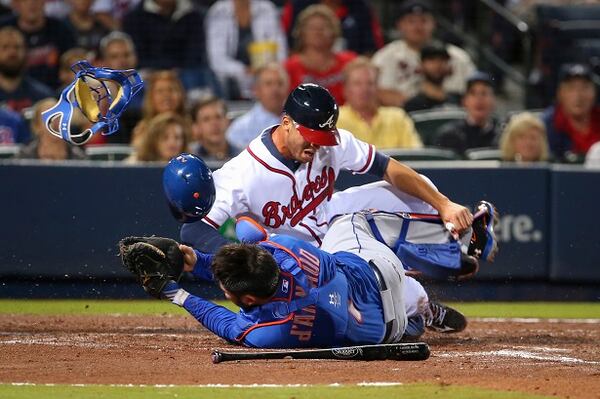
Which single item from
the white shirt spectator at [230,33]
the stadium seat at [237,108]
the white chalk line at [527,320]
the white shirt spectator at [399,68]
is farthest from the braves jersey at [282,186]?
the white shirt spectator at [230,33]

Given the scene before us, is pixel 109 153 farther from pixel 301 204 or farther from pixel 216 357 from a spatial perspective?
pixel 216 357

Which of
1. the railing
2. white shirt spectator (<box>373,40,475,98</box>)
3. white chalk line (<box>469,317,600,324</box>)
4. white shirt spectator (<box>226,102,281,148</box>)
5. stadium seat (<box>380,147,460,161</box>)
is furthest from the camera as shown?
the railing

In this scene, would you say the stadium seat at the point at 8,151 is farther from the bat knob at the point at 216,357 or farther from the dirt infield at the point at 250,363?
the bat knob at the point at 216,357

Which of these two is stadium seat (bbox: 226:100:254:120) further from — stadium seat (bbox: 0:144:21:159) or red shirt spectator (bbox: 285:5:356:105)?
stadium seat (bbox: 0:144:21:159)

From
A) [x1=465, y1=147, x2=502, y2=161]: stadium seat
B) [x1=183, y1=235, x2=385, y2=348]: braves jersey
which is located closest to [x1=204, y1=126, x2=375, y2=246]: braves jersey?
[x1=183, y1=235, x2=385, y2=348]: braves jersey

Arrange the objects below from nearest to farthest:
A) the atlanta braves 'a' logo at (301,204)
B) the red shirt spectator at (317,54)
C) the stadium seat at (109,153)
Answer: the atlanta braves 'a' logo at (301,204) < the stadium seat at (109,153) < the red shirt spectator at (317,54)

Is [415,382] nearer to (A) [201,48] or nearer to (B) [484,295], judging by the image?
(B) [484,295]

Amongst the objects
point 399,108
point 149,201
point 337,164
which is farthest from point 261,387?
point 399,108
